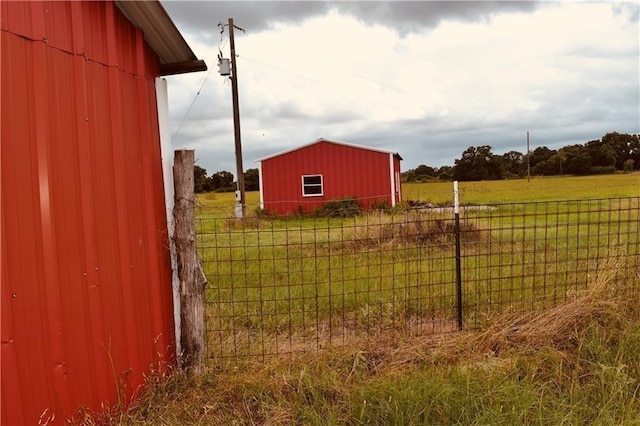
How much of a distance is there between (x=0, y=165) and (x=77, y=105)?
0.71 meters

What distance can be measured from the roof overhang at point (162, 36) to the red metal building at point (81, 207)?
0.01m

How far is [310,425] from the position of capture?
3250 mm

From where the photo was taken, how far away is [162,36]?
12.8 ft

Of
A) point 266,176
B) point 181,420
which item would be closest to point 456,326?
point 181,420

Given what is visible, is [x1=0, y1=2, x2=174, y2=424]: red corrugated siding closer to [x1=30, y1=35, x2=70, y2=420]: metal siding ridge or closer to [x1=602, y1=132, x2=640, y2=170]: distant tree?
[x1=30, y1=35, x2=70, y2=420]: metal siding ridge

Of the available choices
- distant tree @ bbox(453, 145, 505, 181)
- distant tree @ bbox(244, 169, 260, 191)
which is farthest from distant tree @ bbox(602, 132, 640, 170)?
distant tree @ bbox(244, 169, 260, 191)

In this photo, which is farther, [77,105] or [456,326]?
[456,326]

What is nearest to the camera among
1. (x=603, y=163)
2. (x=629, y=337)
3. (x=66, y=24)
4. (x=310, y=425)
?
(x=66, y=24)

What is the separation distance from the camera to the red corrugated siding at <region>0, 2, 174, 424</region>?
8.34 feet

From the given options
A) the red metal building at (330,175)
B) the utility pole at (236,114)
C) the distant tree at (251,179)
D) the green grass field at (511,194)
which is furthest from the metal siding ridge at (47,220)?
the distant tree at (251,179)

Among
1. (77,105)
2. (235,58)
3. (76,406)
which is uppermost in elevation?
(235,58)

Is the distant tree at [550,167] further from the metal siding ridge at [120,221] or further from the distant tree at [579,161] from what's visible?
the metal siding ridge at [120,221]

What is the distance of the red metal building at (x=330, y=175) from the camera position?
22891mm

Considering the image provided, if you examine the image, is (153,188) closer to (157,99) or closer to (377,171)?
(157,99)
